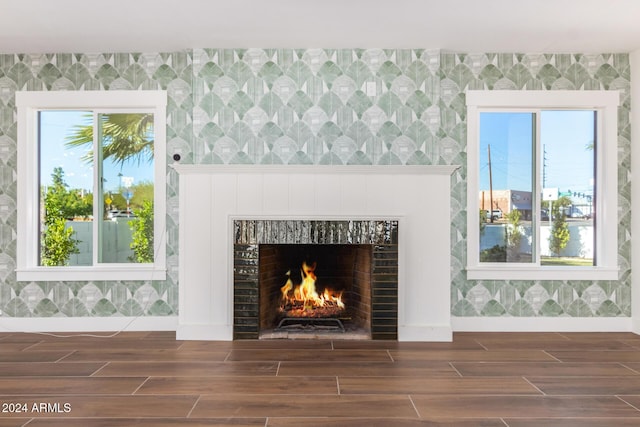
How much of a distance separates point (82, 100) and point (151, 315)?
2.00 meters

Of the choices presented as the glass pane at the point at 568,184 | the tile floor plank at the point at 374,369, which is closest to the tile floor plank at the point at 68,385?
the tile floor plank at the point at 374,369

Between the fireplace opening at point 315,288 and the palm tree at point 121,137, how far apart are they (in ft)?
5.03

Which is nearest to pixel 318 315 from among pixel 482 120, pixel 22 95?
pixel 482 120

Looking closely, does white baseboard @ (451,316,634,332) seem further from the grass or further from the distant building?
the distant building

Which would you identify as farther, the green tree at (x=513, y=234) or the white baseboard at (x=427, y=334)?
the green tree at (x=513, y=234)

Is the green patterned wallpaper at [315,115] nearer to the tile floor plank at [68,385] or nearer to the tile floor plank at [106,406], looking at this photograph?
the tile floor plank at [68,385]

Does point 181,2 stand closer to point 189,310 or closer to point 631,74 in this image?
point 189,310

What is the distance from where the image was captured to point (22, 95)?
434 cm

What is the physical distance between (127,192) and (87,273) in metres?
0.79

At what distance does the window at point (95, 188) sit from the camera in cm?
443

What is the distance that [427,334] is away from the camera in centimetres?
396

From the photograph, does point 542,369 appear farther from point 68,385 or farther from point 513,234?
point 68,385

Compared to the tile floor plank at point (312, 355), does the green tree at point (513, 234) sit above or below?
above

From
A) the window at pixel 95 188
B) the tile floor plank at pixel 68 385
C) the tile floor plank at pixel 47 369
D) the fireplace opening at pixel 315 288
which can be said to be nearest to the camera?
the tile floor plank at pixel 68 385
